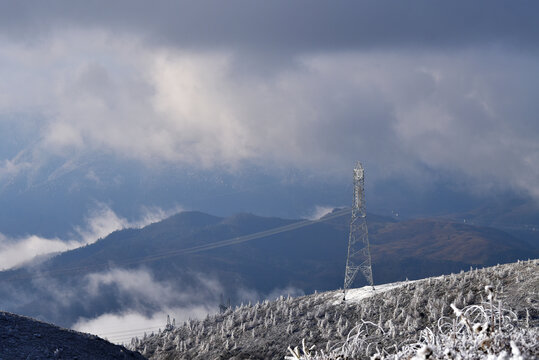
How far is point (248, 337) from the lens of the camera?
91.4m

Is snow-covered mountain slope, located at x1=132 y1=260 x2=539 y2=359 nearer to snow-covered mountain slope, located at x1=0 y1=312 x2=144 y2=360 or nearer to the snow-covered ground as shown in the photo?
the snow-covered ground

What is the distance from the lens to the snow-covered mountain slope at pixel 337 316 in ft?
257

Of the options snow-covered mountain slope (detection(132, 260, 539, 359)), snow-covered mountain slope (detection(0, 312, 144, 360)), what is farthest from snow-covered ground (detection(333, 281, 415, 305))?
snow-covered mountain slope (detection(0, 312, 144, 360))

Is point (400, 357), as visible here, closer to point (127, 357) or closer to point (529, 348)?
point (529, 348)

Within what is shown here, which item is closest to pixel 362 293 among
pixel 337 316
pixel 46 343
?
pixel 337 316

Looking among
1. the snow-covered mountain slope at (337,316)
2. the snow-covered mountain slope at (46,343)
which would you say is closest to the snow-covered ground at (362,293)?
the snow-covered mountain slope at (337,316)

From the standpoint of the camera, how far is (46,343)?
63562mm

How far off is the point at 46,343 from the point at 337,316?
Answer: 43.4 metres

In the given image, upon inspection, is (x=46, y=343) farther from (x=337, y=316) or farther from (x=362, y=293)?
(x=362, y=293)

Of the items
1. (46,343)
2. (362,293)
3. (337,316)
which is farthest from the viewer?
(362,293)

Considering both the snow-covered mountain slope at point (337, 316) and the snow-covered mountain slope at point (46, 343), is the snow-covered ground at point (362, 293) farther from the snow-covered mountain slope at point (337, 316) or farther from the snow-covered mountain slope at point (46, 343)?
the snow-covered mountain slope at point (46, 343)

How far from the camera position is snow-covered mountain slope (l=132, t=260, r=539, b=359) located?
78.2 metres

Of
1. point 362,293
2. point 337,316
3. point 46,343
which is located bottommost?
point 337,316

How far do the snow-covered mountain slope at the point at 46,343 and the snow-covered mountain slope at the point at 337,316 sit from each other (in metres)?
19.8
